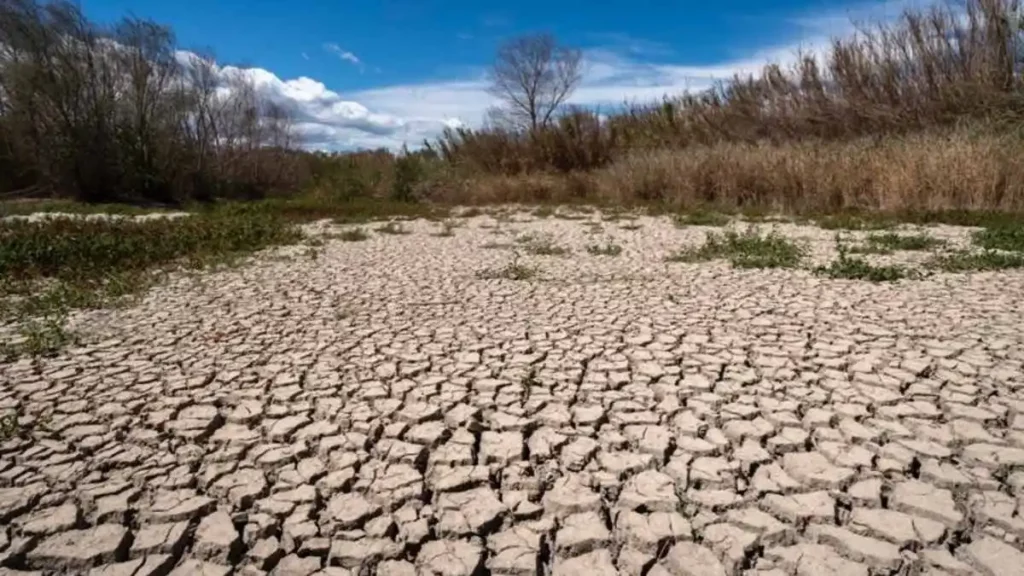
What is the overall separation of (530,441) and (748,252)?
→ 5534 millimetres

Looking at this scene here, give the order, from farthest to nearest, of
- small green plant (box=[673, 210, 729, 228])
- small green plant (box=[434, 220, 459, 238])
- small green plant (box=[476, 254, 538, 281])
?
small green plant (box=[673, 210, 729, 228]) < small green plant (box=[434, 220, 459, 238]) < small green plant (box=[476, 254, 538, 281])

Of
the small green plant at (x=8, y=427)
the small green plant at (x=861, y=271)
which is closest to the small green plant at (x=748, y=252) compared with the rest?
the small green plant at (x=861, y=271)

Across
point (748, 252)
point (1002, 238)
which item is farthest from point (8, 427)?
point (1002, 238)

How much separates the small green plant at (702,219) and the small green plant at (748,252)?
2197mm

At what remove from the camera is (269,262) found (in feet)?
24.8

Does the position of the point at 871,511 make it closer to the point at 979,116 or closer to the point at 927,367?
the point at 927,367

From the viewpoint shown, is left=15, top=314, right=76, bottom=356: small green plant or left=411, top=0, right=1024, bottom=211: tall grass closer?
left=15, top=314, right=76, bottom=356: small green plant

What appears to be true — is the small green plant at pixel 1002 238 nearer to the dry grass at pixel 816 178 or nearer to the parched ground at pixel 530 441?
the dry grass at pixel 816 178

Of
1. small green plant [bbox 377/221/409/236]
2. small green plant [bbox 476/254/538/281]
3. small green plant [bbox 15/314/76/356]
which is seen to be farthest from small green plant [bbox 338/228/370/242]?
small green plant [bbox 15/314/76/356]

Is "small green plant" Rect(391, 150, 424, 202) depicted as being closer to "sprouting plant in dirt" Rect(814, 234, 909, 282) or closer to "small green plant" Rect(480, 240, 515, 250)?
"small green plant" Rect(480, 240, 515, 250)

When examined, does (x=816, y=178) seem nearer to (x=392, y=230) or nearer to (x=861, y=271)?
(x=861, y=271)

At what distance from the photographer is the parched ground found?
201cm

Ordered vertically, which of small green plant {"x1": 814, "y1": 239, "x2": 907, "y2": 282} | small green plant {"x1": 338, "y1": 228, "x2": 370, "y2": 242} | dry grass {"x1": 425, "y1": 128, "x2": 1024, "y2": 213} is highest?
dry grass {"x1": 425, "y1": 128, "x2": 1024, "y2": 213}

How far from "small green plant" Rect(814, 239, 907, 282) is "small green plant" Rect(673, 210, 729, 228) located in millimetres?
4214
